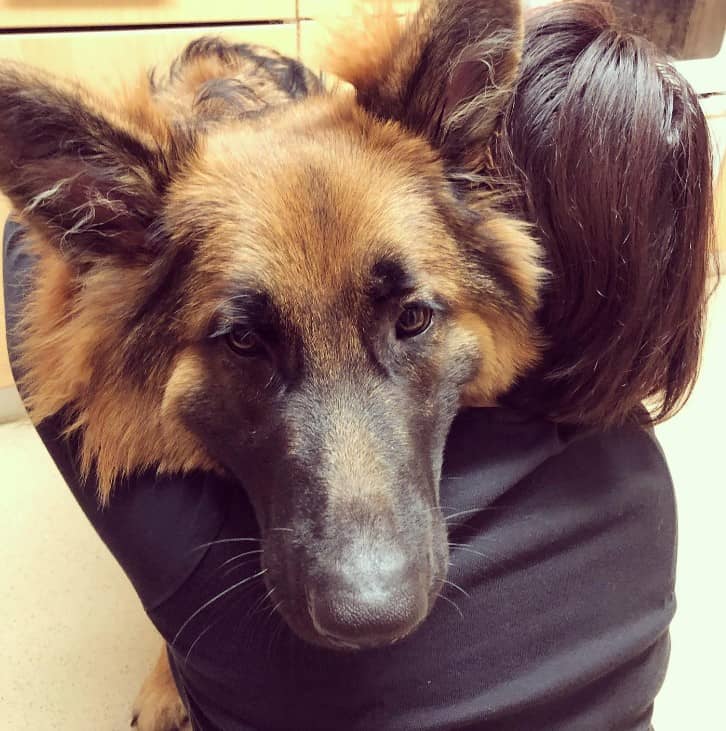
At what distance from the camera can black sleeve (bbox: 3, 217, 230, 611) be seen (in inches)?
40.8

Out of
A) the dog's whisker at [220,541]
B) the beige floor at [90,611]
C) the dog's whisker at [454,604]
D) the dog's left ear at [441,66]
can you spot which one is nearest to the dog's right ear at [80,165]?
the dog's left ear at [441,66]

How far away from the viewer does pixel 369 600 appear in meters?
0.83

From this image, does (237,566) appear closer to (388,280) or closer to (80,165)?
(388,280)

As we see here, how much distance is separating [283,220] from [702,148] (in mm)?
579

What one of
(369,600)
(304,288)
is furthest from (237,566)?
(304,288)

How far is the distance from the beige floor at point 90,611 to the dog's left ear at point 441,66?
1423mm

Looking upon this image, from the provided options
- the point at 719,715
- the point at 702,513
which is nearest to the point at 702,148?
the point at 719,715

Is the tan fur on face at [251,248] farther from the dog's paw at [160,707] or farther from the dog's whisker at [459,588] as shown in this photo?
the dog's paw at [160,707]

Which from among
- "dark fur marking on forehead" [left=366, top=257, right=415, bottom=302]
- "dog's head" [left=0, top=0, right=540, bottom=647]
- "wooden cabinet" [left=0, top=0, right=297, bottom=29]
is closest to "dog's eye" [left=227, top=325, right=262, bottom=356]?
"dog's head" [left=0, top=0, right=540, bottom=647]

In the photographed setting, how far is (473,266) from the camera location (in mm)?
1073

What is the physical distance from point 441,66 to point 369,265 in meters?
0.31

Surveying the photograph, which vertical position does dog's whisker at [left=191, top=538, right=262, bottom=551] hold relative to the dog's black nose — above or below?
below

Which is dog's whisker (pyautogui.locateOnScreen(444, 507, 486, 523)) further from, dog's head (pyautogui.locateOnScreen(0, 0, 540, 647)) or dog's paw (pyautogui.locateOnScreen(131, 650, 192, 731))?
dog's paw (pyautogui.locateOnScreen(131, 650, 192, 731))

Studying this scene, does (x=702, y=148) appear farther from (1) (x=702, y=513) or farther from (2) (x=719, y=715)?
(1) (x=702, y=513)
